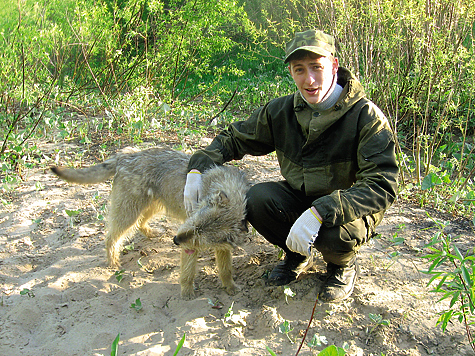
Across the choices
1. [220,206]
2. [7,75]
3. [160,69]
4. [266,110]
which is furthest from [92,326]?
[160,69]

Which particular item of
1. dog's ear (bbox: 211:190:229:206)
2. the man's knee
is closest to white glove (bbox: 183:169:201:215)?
dog's ear (bbox: 211:190:229:206)

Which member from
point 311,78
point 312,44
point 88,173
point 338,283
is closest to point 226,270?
point 338,283

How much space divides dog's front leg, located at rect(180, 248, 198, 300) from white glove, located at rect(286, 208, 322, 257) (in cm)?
106

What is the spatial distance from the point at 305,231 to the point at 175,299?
1.49 m

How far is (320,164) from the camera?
3607 millimetres

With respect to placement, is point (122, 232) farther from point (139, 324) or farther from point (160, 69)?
point (160, 69)

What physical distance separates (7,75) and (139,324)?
5141mm

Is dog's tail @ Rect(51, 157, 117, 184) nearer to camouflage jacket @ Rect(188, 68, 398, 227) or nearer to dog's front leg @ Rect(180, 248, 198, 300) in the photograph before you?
Answer: camouflage jacket @ Rect(188, 68, 398, 227)

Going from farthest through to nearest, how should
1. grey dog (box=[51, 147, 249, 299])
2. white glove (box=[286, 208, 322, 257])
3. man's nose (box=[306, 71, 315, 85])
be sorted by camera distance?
1. grey dog (box=[51, 147, 249, 299])
2. man's nose (box=[306, 71, 315, 85])
3. white glove (box=[286, 208, 322, 257])

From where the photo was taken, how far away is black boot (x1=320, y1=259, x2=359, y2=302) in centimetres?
354

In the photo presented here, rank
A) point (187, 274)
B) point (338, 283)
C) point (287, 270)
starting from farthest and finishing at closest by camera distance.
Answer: point (287, 270) → point (187, 274) → point (338, 283)

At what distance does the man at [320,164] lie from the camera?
3.15m

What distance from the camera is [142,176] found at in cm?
430

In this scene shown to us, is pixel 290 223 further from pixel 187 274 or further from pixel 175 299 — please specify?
pixel 175 299
